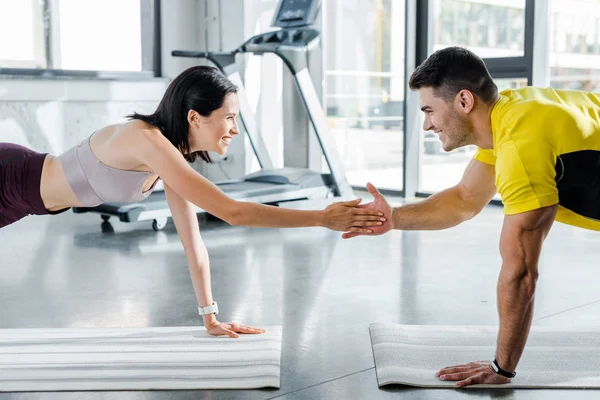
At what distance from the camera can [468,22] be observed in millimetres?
5965

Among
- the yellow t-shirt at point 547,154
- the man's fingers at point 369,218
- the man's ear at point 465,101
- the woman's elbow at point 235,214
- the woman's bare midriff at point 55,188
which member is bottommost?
the man's fingers at point 369,218

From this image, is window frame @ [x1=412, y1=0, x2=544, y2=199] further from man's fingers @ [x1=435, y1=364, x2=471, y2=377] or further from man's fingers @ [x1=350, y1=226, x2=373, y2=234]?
man's fingers @ [x1=435, y1=364, x2=471, y2=377]

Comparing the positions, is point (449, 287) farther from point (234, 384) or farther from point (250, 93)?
point (250, 93)

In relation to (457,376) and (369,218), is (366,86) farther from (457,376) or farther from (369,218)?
(457,376)

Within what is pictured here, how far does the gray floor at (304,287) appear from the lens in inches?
84.2

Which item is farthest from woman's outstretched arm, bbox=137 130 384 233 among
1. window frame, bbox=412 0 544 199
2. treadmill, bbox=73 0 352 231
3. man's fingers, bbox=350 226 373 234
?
window frame, bbox=412 0 544 199

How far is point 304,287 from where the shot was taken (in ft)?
10.4

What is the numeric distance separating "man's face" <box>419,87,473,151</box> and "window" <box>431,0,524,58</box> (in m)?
3.67

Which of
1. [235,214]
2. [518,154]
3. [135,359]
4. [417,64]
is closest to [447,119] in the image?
[518,154]

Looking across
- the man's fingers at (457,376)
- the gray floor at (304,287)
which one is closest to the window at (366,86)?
the gray floor at (304,287)

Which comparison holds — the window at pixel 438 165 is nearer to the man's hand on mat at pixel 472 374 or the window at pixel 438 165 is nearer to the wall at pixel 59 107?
the wall at pixel 59 107

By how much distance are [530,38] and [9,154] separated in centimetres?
406

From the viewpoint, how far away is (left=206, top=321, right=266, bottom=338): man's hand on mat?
2.40 m

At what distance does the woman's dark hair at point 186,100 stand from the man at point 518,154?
0.59 meters
